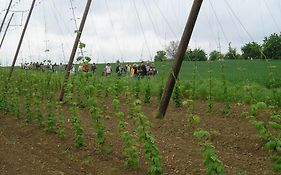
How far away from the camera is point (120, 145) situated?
786cm

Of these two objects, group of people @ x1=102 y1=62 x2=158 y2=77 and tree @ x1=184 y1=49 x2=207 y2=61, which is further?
group of people @ x1=102 y1=62 x2=158 y2=77

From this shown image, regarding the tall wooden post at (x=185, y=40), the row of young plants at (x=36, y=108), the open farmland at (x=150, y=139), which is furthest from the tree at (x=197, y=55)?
the row of young plants at (x=36, y=108)

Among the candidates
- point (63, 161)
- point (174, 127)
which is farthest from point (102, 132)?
point (174, 127)

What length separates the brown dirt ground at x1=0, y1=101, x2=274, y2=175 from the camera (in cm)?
656

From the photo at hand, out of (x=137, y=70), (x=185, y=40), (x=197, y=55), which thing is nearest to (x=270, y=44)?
(x=185, y=40)

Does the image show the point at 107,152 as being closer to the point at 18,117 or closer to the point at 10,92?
the point at 18,117

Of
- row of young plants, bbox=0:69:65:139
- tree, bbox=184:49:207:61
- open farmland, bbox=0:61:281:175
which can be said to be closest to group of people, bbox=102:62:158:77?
tree, bbox=184:49:207:61

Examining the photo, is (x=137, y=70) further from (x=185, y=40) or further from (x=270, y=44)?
(x=270, y=44)

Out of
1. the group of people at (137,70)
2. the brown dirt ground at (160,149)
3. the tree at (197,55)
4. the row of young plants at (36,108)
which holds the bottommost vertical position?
Result: the brown dirt ground at (160,149)

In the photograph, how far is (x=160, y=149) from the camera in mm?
7438

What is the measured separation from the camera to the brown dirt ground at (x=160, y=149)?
6.56 m

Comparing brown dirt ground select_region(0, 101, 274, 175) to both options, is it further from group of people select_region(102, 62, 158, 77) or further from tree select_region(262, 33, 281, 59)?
group of people select_region(102, 62, 158, 77)

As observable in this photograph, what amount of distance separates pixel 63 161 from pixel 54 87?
10221 mm

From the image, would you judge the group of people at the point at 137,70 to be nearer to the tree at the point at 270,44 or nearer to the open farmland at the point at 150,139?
the tree at the point at 270,44
